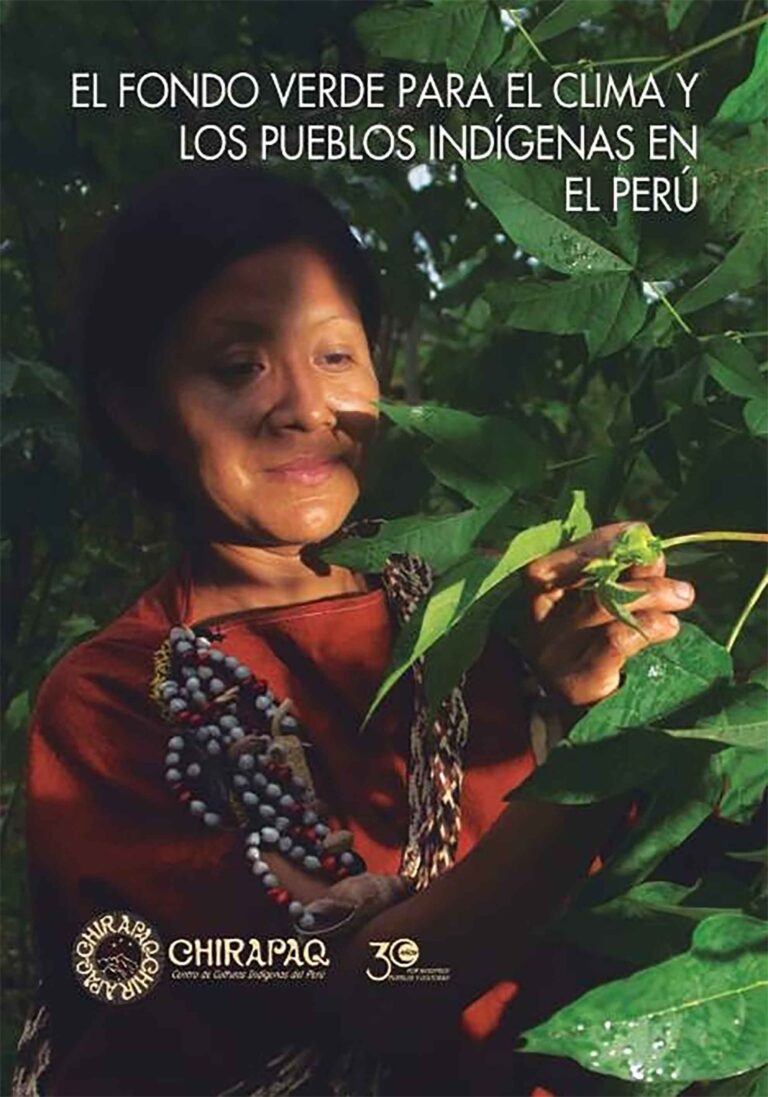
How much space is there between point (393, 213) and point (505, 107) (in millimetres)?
196

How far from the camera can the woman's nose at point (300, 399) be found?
4.21ft

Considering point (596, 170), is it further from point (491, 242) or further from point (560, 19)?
point (491, 242)

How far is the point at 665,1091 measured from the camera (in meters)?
0.97

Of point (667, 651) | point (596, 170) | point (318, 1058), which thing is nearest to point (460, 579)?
point (667, 651)

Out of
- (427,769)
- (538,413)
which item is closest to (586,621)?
(427,769)

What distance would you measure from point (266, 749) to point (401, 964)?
19 cm

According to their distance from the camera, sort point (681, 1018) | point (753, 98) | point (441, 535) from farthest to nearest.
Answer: point (441, 535), point (753, 98), point (681, 1018)

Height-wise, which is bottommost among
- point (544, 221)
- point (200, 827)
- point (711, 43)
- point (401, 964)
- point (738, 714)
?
point (401, 964)

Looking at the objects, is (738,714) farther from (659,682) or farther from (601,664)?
(601,664)

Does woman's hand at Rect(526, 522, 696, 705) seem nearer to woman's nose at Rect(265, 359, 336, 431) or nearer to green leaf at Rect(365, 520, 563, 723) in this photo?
green leaf at Rect(365, 520, 563, 723)

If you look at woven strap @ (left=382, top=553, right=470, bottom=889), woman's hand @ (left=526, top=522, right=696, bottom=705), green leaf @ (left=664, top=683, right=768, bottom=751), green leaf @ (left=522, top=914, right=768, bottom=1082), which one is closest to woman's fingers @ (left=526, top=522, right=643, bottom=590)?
woman's hand @ (left=526, top=522, right=696, bottom=705)

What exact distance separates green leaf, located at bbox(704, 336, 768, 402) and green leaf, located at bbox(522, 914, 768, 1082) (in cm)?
34

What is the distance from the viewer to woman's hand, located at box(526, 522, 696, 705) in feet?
3.09

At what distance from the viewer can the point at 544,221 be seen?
3.28 ft
